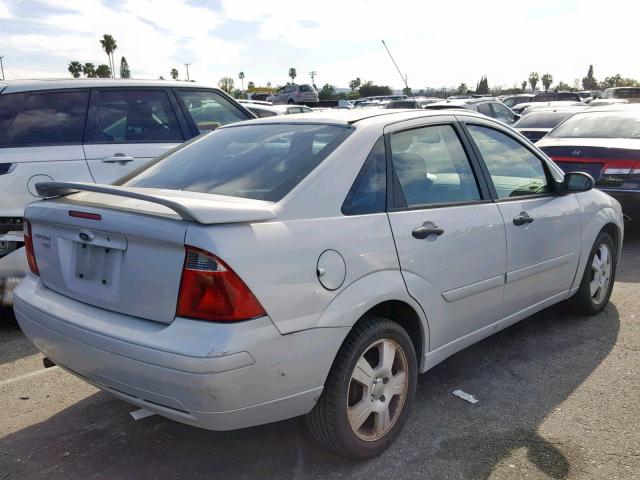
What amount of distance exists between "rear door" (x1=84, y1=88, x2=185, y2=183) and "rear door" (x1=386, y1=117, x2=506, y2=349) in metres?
3.00

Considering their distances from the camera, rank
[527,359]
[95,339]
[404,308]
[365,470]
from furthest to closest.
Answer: [527,359] → [404,308] → [365,470] → [95,339]

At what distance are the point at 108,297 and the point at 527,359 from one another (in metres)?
2.79

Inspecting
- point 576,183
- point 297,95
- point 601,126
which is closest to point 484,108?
point 601,126

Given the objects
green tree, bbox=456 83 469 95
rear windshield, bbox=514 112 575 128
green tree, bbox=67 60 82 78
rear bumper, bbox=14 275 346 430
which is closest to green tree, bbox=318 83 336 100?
green tree, bbox=456 83 469 95

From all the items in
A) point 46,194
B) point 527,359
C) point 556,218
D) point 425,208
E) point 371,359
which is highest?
point 46,194

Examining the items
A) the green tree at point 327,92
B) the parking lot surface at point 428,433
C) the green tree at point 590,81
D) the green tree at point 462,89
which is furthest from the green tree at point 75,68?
the parking lot surface at point 428,433

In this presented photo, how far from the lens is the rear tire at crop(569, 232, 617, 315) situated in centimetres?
473

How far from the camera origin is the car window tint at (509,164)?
3824 mm

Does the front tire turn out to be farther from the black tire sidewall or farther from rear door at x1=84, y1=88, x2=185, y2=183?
rear door at x1=84, y1=88, x2=185, y2=183

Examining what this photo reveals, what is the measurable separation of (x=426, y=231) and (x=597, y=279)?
2.41m

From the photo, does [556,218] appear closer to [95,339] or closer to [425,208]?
[425,208]

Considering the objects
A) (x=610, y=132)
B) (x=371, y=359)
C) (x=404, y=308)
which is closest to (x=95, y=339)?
(x=371, y=359)

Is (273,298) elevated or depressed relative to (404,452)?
elevated

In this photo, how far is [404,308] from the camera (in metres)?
3.10
